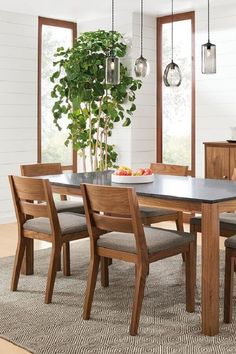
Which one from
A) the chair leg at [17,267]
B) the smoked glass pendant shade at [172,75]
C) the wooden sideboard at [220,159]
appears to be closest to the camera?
the chair leg at [17,267]

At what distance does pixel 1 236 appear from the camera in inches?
257

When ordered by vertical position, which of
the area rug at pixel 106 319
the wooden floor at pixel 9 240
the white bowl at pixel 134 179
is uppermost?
the white bowl at pixel 134 179

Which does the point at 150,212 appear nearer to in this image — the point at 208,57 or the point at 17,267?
the point at 17,267

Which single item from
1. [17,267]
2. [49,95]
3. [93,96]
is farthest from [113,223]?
[49,95]

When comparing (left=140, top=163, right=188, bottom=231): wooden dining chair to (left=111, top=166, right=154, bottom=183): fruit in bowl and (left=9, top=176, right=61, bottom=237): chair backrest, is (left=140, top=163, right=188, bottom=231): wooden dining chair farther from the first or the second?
(left=9, top=176, right=61, bottom=237): chair backrest

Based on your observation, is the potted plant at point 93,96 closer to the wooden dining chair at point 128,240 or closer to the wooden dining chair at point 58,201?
the wooden dining chair at point 58,201

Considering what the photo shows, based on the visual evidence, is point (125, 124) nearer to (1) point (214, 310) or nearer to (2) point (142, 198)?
(2) point (142, 198)

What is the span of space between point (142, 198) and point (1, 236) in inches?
118

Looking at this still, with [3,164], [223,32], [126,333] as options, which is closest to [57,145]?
[3,164]

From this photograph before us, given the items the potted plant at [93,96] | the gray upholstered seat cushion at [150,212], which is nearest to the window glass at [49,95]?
the potted plant at [93,96]

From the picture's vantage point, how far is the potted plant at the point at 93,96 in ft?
22.9

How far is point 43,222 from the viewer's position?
14.1 feet

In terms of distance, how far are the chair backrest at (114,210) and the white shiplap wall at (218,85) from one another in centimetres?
342

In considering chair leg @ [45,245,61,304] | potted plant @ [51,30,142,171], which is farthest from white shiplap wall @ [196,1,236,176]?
chair leg @ [45,245,61,304]
